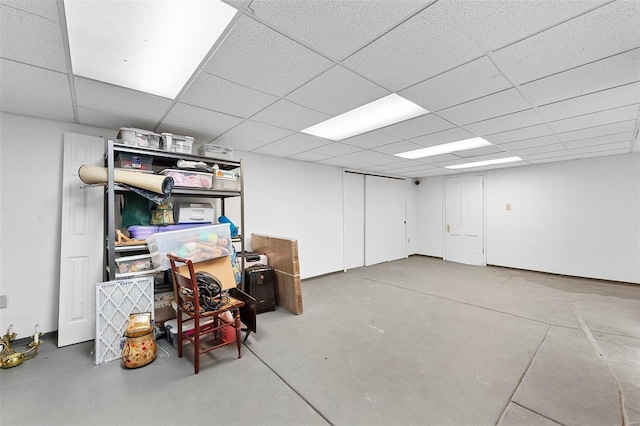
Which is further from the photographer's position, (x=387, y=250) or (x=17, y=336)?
(x=387, y=250)

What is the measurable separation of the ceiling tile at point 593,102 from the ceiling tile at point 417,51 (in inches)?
59.2

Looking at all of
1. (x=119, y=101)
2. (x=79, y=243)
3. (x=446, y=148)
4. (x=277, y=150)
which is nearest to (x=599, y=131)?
(x=446, y=148)

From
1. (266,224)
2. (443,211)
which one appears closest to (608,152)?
(443,211)

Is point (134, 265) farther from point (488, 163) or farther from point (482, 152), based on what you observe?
point (488, 163)

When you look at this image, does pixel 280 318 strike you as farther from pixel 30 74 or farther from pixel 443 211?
pixel 443 211

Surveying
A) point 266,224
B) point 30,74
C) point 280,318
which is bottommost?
point 280,318

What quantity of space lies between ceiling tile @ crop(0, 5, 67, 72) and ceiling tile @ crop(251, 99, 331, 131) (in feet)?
4.76

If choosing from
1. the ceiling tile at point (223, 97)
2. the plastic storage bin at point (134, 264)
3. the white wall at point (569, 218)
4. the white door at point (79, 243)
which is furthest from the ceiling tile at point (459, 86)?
the white wall at point (569, 218)

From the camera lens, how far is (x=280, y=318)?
11.1 feet

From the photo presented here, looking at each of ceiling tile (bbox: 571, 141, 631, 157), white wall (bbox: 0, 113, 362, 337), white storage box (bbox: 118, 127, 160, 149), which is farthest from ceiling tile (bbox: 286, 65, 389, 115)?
ceiling tile (bbox: 571, 141, 631, 157)

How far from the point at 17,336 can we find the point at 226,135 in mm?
3005

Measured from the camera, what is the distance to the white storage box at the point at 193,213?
3.07 meters

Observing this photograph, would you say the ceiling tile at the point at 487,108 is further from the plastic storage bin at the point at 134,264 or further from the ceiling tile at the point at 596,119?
the plastic storage bin at the point at 134,264

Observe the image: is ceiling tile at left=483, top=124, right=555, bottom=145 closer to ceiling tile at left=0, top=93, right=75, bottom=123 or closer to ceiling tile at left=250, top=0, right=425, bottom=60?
ceiling tile at left=250, top=0, right=425, bottom=60
